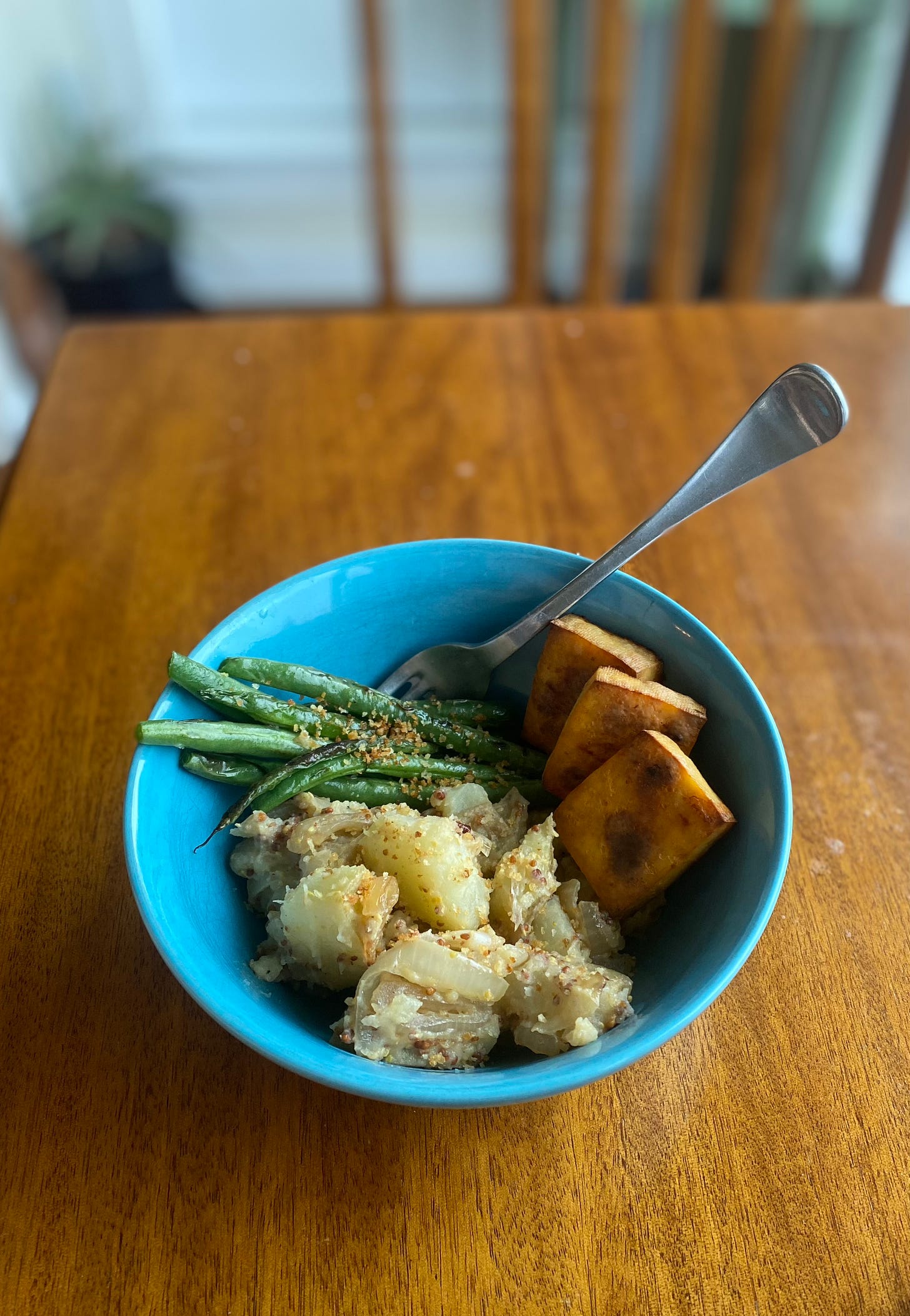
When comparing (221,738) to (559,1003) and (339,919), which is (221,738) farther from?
(559,1003)

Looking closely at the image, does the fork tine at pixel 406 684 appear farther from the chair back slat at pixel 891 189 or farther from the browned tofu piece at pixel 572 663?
the chair back slat at pixel 891 189

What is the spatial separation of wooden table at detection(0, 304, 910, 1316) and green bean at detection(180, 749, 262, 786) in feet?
0.64

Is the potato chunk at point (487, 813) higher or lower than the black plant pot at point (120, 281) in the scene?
higher

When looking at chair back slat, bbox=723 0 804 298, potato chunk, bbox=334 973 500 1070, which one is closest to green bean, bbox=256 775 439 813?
potato chunk, bbox=334 973 500 1070

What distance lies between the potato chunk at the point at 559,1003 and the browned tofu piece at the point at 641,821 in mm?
99

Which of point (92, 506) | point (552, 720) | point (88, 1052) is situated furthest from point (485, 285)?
point (88, 1052)

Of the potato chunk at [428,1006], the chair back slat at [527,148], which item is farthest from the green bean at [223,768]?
the chair back slat at [527,148]

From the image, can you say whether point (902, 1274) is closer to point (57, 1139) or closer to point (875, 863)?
point (875, 863)

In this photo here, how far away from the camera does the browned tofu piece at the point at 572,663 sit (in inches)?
37.9

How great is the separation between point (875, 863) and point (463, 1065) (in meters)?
0.52

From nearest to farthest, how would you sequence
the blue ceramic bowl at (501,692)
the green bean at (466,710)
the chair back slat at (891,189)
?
the blue ceramic bowl at (501,692) < the green bean at (466,710) < the chair back slat at (891,189)

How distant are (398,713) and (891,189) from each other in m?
2.44

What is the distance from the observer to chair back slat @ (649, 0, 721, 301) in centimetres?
229

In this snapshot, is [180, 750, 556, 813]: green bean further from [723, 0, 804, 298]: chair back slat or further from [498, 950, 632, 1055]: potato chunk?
[723, 0, 804, 298]: chair back slat
